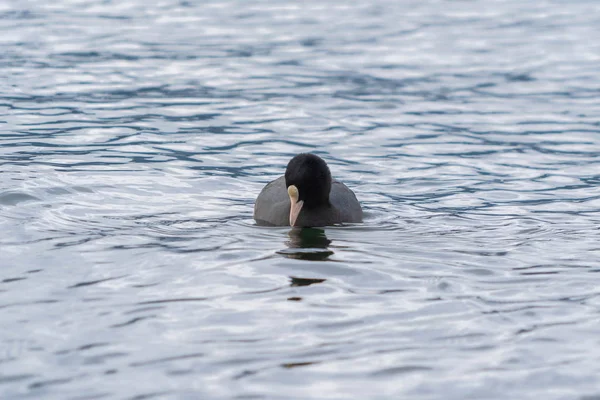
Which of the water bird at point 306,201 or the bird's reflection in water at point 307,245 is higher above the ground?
the water bird at point 306,201

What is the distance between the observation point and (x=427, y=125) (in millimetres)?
16484

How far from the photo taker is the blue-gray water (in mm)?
6918

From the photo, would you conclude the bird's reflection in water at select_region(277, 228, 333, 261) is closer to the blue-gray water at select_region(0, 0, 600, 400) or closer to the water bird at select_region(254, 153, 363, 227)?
the blue-gray water at select_region(0, 0, 600, 400)

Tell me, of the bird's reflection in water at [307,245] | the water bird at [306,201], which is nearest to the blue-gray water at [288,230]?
the bird's reflection in water at [307,245]

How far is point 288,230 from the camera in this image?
1073cm

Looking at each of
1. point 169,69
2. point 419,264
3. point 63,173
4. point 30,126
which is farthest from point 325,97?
point 419,264

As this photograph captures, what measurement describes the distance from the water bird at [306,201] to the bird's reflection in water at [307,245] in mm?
167

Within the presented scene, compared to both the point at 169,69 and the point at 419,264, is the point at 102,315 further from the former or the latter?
the point at 169,69

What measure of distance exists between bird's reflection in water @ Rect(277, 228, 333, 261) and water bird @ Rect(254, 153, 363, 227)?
167 mm

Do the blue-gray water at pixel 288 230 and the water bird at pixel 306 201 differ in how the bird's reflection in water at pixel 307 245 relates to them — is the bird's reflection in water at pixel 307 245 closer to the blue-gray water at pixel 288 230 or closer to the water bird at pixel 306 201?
the blue-gray water at pixel 288 230

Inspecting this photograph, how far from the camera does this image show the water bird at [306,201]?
10641mm

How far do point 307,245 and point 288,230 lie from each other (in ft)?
2.16

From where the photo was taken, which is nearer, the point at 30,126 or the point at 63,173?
the point at 63,173

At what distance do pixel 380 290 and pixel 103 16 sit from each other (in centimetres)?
2010
